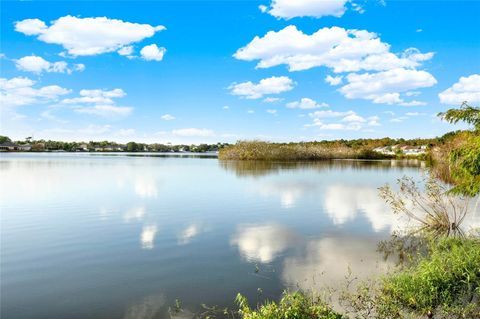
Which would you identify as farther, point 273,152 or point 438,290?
point 273,152

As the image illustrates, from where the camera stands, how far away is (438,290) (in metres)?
7.93

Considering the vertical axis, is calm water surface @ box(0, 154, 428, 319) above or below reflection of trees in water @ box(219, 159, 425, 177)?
below

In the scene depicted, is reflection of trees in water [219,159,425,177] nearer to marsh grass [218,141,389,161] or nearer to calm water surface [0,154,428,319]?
marsh grass [218,141,389,161]

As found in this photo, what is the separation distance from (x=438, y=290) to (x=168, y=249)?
26.2ft

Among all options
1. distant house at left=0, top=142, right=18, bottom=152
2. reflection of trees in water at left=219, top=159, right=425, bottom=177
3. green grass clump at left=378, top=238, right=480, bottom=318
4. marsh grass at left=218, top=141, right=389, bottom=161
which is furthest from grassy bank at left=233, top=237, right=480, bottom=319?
distant house at left=0, top=142, right=18, bottom=152

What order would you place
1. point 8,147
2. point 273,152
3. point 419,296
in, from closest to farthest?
point 419,296 < point 273,152 < point 8,147

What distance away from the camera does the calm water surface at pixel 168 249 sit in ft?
28.0

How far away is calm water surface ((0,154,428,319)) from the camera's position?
8539 mm

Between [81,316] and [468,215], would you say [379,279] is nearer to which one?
[81,316]

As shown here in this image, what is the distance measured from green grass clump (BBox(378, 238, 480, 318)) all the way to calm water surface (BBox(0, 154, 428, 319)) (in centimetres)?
158

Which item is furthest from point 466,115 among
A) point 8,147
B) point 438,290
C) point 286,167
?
point 8,147

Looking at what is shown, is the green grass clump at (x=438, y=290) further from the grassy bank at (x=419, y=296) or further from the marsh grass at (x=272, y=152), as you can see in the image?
the marsh grass at (x=272, y=152)

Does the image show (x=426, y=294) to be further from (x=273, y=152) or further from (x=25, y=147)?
(x=25, y=147)

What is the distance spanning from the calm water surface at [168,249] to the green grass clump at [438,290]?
1.58 m
